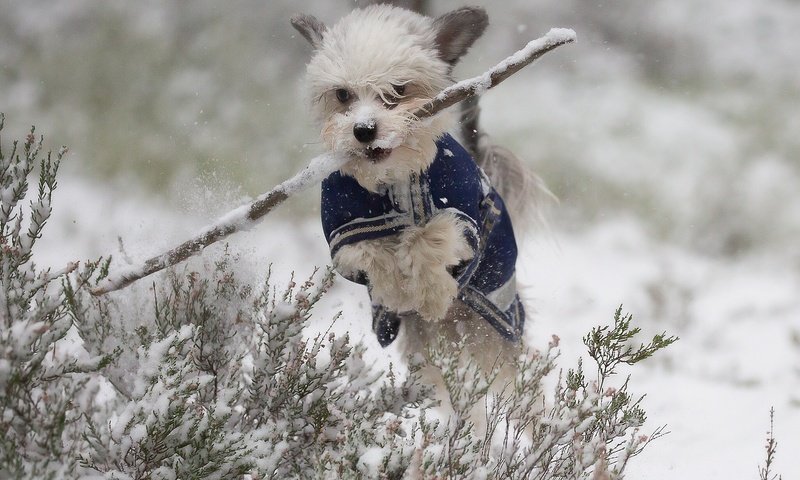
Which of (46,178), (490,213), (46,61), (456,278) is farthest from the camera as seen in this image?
(46,61)

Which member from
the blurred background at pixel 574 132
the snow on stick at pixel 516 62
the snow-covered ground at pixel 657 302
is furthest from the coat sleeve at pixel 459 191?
the blurred background at pixel 574 132

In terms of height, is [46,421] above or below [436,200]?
below

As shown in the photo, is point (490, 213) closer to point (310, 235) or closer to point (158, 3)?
point (310, 235)

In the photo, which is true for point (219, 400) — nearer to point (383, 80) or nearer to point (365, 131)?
point (365, 131)

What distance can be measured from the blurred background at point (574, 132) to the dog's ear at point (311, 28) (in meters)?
2.67

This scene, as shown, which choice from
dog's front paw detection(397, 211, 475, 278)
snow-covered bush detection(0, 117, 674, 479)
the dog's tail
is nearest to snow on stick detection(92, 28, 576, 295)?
snow-covered bush detection(0, 117, 674, 479)

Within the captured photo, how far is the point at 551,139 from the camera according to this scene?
6.95 meters

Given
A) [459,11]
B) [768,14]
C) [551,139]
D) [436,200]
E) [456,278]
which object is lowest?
[456,278]

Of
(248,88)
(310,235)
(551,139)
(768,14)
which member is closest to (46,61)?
(248,88)

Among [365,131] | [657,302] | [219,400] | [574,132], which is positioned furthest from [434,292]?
[574,132]

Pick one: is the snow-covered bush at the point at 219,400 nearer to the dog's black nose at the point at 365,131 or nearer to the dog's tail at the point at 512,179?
the dog's black nose at the point at 365,131

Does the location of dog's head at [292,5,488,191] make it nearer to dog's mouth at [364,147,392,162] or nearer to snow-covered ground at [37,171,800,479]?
dog's mouth at [364,147,392,162]

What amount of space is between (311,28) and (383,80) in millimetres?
487

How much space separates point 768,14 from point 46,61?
24.5 feet
